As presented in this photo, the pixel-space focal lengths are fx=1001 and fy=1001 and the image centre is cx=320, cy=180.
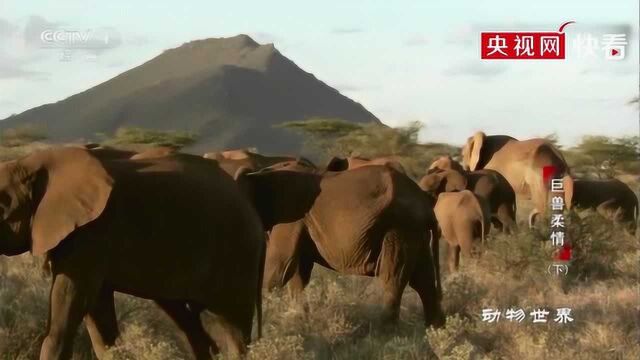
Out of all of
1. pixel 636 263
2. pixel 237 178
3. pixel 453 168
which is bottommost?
pixel 636 263

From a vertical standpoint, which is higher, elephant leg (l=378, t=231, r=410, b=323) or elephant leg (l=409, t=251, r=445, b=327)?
elephant leg (l=378, t=231, r=410, b=323)

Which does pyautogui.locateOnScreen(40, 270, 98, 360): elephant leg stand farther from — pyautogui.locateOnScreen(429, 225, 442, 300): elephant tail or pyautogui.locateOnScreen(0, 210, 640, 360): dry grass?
pyautogui.locateOnScreen(429, 225, 442, 300): elephant tail

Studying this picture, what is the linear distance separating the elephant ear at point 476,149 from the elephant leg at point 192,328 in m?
11.2

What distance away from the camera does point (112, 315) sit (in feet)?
19.2

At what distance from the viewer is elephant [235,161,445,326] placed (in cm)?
758

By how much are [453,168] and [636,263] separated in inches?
132

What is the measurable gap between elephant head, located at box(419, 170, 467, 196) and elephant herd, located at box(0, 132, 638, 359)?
5.21 metres

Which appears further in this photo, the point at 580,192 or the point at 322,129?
the point at 322,129

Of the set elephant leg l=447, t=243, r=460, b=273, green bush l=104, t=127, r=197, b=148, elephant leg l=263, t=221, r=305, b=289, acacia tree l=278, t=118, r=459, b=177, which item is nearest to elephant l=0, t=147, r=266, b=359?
elephant leg l=263, t=221, r=305, b=289

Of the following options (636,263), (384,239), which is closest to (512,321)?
(384,239)

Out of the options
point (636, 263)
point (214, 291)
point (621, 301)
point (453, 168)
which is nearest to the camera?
point (214, 291)

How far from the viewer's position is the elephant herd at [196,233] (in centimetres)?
504

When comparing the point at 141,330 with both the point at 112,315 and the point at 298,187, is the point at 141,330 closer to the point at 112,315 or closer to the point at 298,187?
the point at 112,315

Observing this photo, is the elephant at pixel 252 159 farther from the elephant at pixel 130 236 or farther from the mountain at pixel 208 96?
the mountain at pixel 208 96
